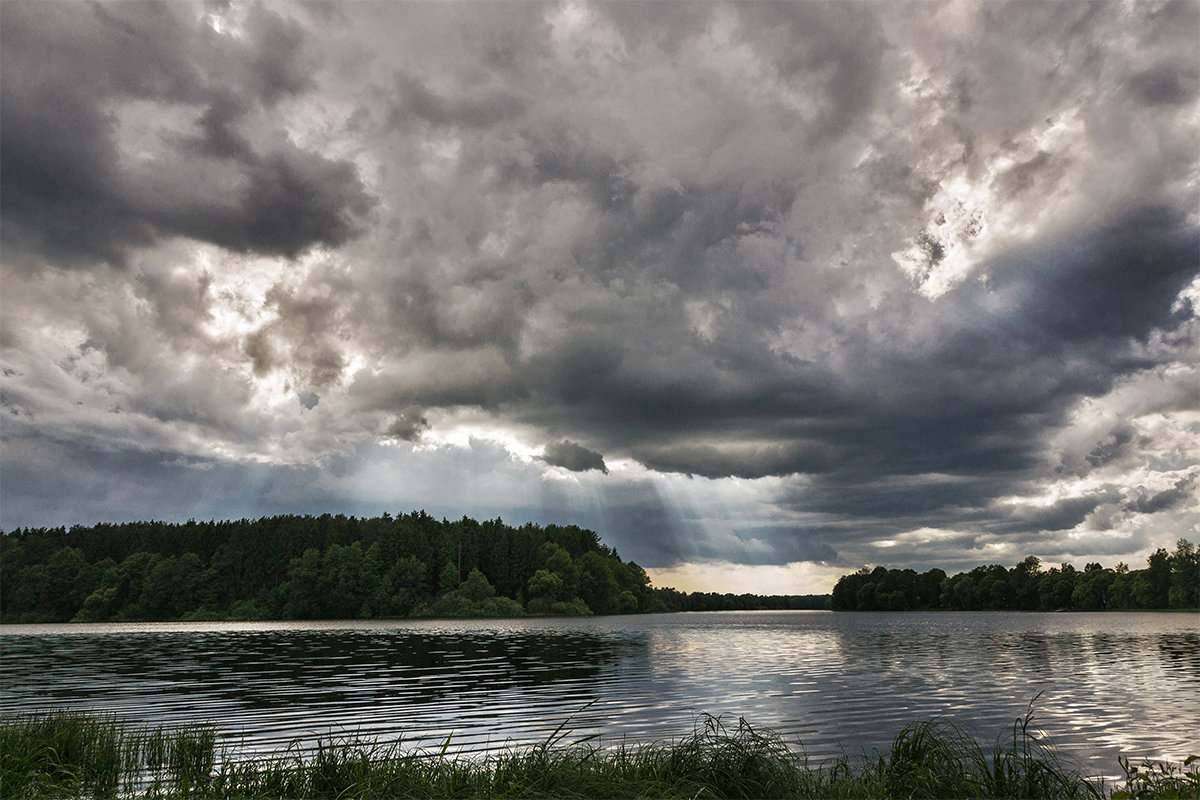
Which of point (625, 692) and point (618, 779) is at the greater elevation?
point (618, 779)

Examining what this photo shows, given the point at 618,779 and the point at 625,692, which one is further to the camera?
the point at 625,692

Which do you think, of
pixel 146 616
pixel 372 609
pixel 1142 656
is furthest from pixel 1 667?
pixel 146 616

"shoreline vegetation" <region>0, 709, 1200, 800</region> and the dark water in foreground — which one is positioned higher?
"shoreline vegetation" <region>0, 709, 1200, 800</region>

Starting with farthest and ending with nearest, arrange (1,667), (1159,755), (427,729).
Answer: (1,667)
(427,729)
(1159,755)

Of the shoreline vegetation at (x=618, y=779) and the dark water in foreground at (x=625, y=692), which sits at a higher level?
the shoreline vegetation at (x=618, y=779)

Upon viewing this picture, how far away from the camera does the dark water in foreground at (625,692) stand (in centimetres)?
2684

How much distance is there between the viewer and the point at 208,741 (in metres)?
19.3

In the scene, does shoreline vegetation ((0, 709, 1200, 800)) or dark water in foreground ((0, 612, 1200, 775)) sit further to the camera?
dark water in foreground ((0, 612, 1200, 775))

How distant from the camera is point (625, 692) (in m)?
38.4

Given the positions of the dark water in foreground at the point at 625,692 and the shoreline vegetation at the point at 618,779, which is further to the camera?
the dark water in foreground at the point at 625,692

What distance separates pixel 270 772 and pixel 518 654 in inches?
2094

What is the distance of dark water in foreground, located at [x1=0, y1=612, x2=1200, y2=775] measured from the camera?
88.1 feet

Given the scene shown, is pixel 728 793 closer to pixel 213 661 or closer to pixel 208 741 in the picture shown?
pixel 208 741

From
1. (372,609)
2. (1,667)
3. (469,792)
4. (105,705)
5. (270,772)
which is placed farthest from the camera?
(372,609)
